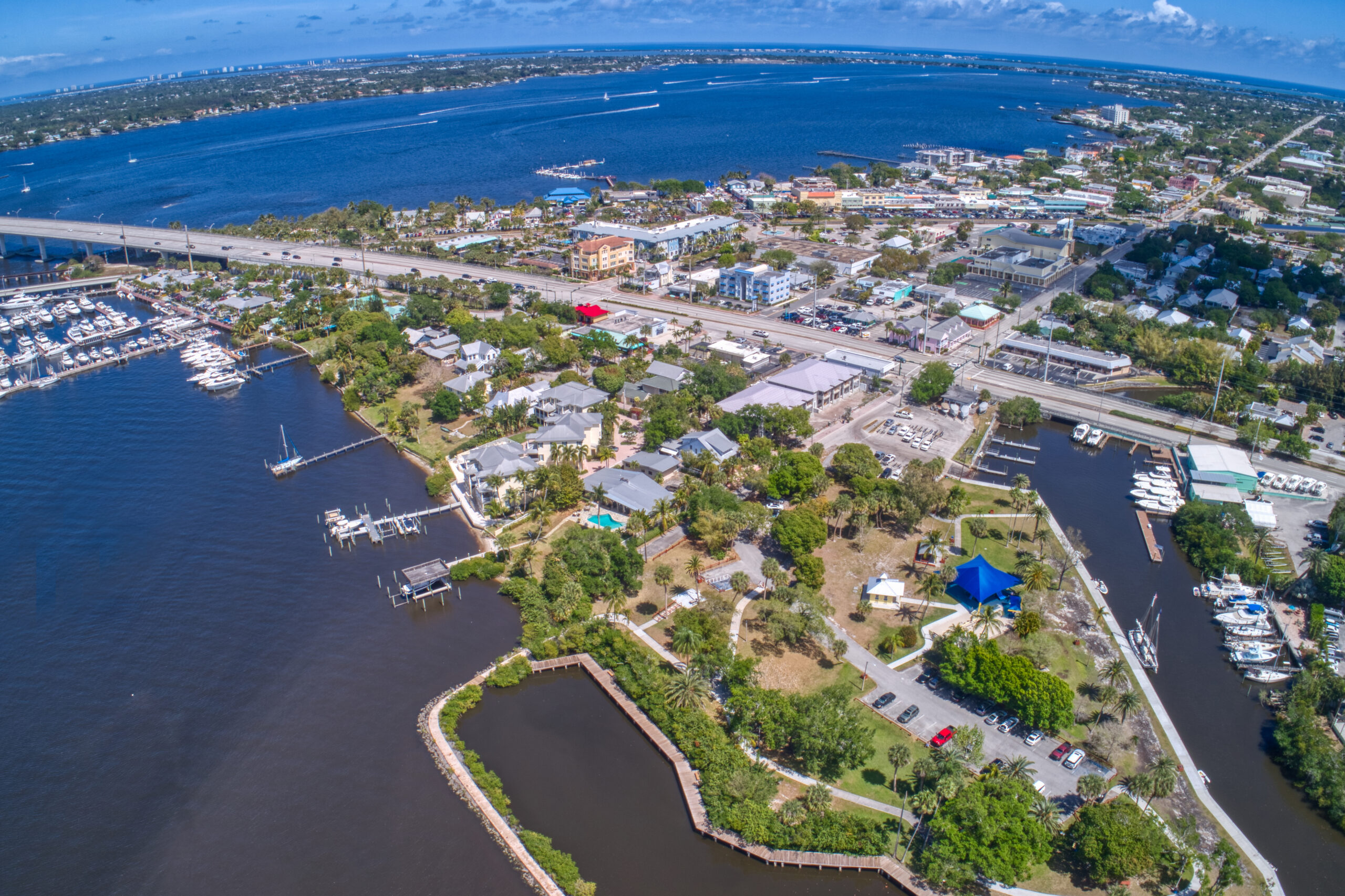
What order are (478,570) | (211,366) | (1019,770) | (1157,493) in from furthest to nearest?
(211,366)
(1157,493)
(478,570)
(1019,770)

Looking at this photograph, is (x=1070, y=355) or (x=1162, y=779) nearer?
(x=1162, y=779)

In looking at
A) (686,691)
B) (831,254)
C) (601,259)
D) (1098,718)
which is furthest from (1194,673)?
(601,259)

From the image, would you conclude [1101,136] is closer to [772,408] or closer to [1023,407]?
[1023,407]

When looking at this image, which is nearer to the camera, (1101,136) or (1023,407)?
(1023,407)

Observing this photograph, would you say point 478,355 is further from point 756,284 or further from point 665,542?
point 665,542

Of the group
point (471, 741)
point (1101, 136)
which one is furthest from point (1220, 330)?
point (1101, 136)

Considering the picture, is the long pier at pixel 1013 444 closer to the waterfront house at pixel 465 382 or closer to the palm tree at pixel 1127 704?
the palm tree at pixel 1127 704

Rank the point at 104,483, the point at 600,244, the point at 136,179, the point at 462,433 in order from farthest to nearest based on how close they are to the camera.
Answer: the point at 136,179
the point at 600,244
the point at 462,433
the point at 104,483
